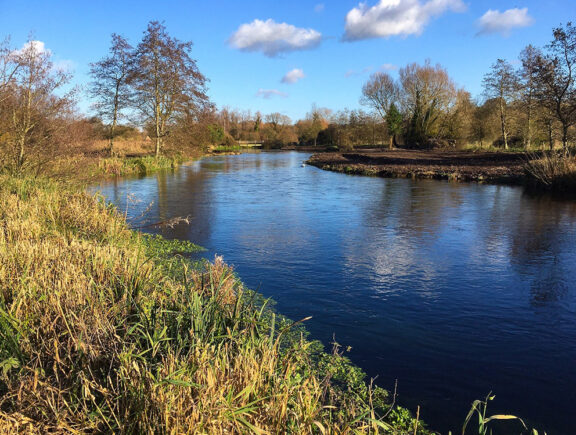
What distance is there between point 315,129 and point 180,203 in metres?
59.7

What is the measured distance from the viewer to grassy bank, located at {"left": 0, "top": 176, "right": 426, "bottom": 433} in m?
2.17

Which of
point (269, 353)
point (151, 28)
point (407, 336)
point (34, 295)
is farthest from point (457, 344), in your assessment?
point (151, 28)

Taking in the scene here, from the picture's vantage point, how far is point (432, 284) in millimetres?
5867

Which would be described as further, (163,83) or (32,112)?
(163,83)

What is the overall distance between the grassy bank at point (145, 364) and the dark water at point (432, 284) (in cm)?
58

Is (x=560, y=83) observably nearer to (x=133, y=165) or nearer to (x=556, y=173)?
(x=556, y=173)

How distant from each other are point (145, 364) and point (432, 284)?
444 cm

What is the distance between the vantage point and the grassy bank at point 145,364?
2.17m

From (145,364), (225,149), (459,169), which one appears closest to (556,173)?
(459,169)

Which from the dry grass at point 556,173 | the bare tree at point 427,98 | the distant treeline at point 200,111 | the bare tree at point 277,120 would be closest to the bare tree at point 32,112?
the distant treeline at point 200,111

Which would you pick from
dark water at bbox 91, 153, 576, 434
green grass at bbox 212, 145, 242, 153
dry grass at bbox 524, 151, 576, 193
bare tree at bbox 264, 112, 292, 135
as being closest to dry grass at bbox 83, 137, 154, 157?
green grass at bbox 212, 145, 242, 153

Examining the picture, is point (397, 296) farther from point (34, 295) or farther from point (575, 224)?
point (575, 224)

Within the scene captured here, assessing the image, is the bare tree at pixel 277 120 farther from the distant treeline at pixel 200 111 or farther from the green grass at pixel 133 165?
the green grass at pixel 133 165

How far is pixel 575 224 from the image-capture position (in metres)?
9.78
